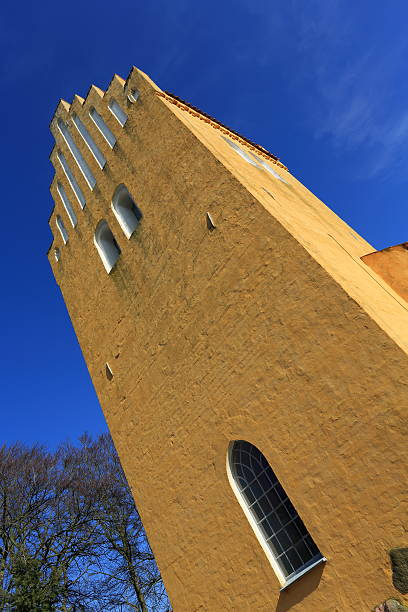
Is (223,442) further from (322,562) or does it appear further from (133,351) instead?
(133,351)

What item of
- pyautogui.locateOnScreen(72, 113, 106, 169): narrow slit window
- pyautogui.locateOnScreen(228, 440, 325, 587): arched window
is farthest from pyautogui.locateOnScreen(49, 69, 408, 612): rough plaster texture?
pyautogui.locateOnScreen(72, 113, 106, 169): narrow slit window

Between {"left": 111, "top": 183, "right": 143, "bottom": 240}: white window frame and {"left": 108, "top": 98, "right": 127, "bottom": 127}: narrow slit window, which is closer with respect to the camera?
{"left": 111, "top": 183, "right": 143, "bottom": 240}: white window frame

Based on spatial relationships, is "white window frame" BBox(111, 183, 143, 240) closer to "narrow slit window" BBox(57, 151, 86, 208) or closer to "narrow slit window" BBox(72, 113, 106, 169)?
"narrow slit window" BBox(72, 113, 106, 169)

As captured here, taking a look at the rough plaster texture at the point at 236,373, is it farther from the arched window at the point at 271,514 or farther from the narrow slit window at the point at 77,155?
the narrow slit window at the point at 77,155

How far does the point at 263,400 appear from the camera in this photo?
6.21 meters

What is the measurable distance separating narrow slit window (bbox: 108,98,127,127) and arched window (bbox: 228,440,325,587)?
Answer: 814 centimetres

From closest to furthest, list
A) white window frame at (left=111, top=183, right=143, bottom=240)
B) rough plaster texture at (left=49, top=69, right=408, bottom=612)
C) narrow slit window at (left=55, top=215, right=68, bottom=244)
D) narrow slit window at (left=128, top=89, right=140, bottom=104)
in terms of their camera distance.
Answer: rough plaster texture at (left=49, top=69, right=408, bottom=612)
white window frame at (left=111, top=183, right=143, bottom=240)
narrow slit window at (left=128, top=89, right=140, bottom=104)
narrow slit window at (left=55, top=215, right=68, bottom=244)

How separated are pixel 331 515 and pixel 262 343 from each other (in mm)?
2265

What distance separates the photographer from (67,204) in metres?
13.1

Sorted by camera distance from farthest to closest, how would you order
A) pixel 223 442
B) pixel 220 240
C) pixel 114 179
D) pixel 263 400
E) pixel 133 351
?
pixel 114 179 < pixel 133 351 < pixel 220 240 < pixel 223 442 < pixel 263 400

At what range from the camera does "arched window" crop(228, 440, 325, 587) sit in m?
5.82

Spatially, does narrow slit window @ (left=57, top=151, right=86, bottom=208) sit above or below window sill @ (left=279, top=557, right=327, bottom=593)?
above

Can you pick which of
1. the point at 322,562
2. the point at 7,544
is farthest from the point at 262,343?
the point at 7,544

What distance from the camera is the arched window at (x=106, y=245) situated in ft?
34.9
